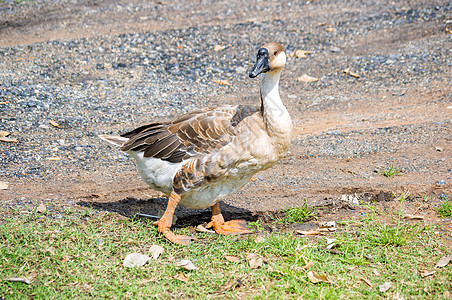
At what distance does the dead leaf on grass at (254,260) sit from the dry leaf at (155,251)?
917 millimetres

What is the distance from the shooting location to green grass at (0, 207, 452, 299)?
4.38m

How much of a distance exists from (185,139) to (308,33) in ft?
26.2

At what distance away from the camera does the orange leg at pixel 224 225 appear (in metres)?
5.50

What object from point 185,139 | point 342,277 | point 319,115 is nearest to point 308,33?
point 319,115

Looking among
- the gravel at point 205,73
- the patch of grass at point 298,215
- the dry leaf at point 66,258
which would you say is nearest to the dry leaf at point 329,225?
the patch of grass at point 298,215

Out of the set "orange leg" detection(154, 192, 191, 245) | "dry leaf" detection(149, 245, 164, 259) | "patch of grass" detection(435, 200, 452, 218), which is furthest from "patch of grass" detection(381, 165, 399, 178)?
"dry leaf" detection(149, 245, 164, 259)

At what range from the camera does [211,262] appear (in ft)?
15.9

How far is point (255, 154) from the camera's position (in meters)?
5.05

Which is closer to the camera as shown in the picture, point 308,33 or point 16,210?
point 16,210

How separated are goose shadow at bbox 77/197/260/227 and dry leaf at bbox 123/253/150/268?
2.89ft

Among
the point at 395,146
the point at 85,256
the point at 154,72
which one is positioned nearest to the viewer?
the point at 85,256

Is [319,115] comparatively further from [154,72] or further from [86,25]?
[86,25]

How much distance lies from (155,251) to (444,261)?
9.59 ft

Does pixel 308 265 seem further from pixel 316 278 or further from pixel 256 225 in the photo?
pixel 256 225
